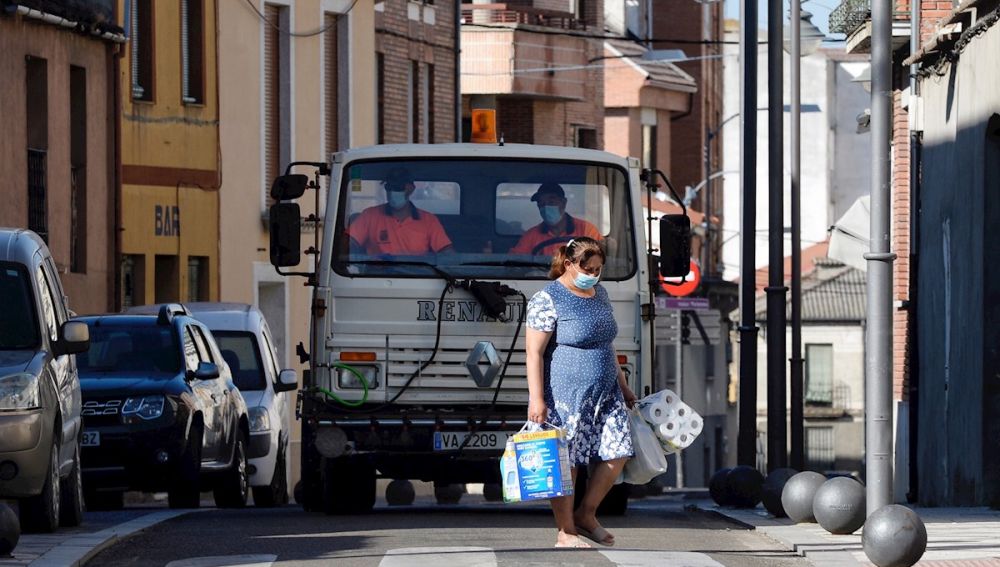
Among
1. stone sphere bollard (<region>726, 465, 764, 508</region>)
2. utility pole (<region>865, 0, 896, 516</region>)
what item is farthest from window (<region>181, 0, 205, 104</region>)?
utility pole (<region>865, 0, 896, 516</region>)

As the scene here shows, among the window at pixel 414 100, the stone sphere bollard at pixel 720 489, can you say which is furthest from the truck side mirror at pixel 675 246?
the window at pixel 414 100

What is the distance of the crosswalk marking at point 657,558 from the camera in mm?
12836

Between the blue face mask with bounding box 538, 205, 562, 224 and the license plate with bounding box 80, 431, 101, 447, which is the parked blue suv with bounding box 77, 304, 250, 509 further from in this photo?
the blue face mask with bounding box 538, 205, 562, 224

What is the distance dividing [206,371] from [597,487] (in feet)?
25.5

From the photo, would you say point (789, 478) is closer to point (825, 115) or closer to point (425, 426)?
point (425, 426)

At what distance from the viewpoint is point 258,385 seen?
83.5ft

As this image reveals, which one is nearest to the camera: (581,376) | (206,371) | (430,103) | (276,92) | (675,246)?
(581,376)

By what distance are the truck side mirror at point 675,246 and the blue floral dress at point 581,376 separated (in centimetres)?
375

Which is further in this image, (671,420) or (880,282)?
(880,282)

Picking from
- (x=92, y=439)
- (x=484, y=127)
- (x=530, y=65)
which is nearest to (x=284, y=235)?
(x=484, y=127)

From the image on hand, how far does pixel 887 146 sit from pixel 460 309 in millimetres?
3624

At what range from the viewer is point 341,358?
17219mm

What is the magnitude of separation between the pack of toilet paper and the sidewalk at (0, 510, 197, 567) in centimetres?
315

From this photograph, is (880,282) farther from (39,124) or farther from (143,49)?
(143,49)
